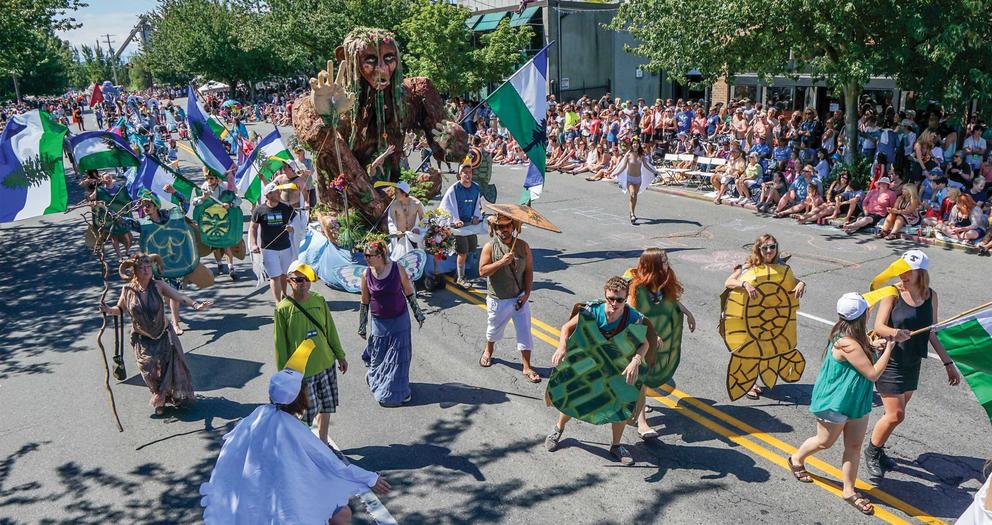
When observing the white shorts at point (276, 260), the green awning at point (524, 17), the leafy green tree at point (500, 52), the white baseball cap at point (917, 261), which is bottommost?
the white shorts at point (276, 260)

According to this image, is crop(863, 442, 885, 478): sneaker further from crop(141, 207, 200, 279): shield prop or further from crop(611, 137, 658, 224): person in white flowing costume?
crop(611, 137, 658, 224): person in white flowing costume

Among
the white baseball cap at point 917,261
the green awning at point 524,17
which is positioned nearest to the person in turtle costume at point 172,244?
the white baseball cap at point 917,261

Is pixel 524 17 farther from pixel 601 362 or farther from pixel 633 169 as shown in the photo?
pixel 601 362

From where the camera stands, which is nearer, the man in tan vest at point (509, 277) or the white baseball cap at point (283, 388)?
the white baseball cap at point (283, 388)

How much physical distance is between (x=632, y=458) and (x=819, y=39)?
11453 millimetres

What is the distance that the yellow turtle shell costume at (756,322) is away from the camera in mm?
6598

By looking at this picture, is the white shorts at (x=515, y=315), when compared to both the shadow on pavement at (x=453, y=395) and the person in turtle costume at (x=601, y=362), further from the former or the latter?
the person in turtle costume at (x=601, y=362)

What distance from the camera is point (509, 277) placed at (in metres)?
7.50

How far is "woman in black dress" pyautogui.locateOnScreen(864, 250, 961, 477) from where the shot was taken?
17.9 feet

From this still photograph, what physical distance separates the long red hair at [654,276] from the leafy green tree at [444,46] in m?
23.6

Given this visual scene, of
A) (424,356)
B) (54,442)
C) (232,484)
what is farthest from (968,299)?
(54,442)

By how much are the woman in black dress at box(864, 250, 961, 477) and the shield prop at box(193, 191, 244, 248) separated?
906 centimetres

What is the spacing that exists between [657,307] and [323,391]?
114 inches

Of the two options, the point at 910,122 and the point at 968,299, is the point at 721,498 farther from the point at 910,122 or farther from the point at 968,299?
the point at 910,122
